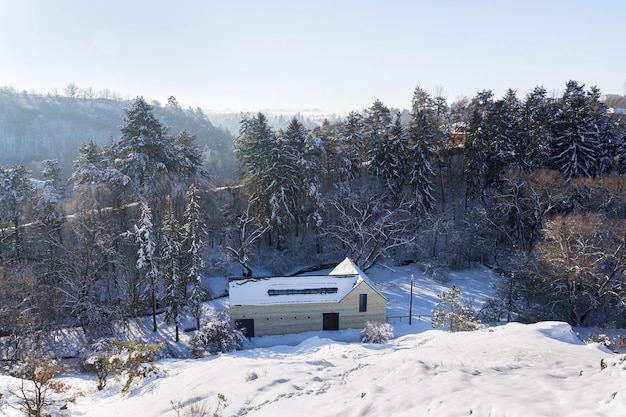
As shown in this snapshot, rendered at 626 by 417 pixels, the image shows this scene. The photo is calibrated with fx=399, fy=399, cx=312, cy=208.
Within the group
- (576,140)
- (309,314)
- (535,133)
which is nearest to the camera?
(309,314)

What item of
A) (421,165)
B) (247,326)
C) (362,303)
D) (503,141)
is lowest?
(247,326)

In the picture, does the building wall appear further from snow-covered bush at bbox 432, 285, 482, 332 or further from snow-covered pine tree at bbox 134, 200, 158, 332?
snow-covered pine tree at bbox 134, 200, 158, 332

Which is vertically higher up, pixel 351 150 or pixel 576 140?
pixel 576 140

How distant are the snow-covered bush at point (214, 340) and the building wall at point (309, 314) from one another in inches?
92.1

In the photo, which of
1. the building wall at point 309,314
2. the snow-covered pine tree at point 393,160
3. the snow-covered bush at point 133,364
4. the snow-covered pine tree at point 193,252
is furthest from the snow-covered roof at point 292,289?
the snow-covered pine tree at point 393,160

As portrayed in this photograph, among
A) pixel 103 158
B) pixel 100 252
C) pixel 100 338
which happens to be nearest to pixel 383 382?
pixel 100 338

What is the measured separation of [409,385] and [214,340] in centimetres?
1589

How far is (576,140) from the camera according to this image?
35.6 meters

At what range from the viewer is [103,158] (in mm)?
37875

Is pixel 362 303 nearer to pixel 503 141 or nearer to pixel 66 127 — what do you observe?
pixel 503 141

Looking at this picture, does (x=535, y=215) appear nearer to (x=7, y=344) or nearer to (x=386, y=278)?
(x=386, y=278)

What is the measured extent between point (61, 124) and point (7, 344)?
110591mm

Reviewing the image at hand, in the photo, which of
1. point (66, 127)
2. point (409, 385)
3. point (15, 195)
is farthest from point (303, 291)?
point (66, 127)

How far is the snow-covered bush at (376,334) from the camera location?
23.5 meters
